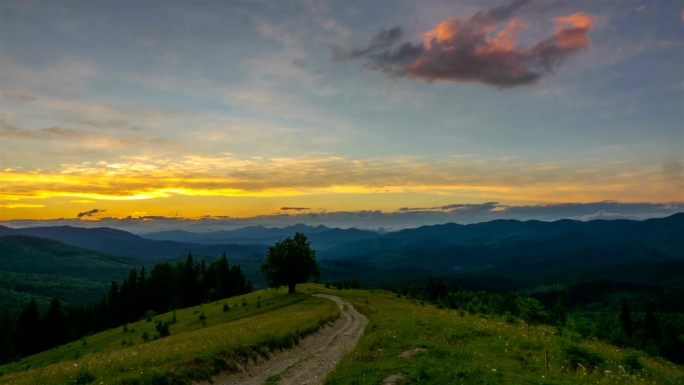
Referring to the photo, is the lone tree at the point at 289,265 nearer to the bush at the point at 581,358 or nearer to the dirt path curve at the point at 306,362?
the dirt path curve at the point at 306,362

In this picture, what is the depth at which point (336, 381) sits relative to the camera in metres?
19.0

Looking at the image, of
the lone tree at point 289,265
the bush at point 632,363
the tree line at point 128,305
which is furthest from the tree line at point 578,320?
the tree line at point 128,305

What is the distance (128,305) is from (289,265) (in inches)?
2219

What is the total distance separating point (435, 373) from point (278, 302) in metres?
49.4

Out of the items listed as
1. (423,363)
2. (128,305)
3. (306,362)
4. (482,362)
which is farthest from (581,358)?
(128,305)

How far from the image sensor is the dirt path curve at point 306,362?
20703mm

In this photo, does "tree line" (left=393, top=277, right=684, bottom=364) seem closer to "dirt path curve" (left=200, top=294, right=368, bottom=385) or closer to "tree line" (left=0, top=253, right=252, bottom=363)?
"dirt path curve" (left=200, top=294, right=368, bottom=385)

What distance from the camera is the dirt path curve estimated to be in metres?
20.7

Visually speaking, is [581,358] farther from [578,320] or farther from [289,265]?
[289,265]

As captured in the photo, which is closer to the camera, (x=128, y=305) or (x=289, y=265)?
(x=289, y=265)

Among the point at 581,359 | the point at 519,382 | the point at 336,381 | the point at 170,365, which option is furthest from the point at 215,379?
the point at 581,359

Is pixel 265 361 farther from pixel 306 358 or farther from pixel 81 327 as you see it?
pixel 81 327

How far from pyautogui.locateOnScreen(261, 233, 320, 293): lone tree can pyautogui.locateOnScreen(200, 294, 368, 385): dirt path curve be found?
4324 cm

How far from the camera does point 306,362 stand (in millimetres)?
24578
